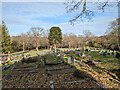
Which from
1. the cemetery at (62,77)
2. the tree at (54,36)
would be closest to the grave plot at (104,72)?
the cemetery at (62,77)

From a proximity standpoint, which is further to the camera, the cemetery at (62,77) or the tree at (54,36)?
the tree at (54,36)

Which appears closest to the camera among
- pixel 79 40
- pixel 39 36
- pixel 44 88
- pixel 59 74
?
pixel 44 88

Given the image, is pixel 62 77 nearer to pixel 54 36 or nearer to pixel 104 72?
pixel 104 72

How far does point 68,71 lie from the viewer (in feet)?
29.5

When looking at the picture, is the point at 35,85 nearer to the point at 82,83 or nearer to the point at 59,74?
the point at 59,74

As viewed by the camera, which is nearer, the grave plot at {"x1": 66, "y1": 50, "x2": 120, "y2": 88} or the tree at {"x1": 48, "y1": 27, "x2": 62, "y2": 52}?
the grave plot at {"x1": 66, "y1": 50, "x2": 120, "y2": 88}

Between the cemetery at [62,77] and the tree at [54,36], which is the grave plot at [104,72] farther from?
the tree at [54,36]

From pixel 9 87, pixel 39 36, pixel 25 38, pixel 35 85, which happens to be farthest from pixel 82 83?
pixel 25 38

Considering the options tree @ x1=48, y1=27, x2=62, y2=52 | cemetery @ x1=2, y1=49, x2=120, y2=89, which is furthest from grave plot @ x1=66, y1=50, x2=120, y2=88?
tree @ x1=48, y1=27, x2=62, y2=52

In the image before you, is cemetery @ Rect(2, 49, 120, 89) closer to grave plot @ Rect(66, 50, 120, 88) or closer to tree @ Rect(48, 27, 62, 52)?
grave plot @ Rect(66, 50, 120, 88)

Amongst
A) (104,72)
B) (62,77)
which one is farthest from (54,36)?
(62,77)

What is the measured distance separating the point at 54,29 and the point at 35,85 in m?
36.8

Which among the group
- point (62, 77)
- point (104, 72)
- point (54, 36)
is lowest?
point (62, 77)

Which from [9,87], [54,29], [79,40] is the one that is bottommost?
[9,87]
